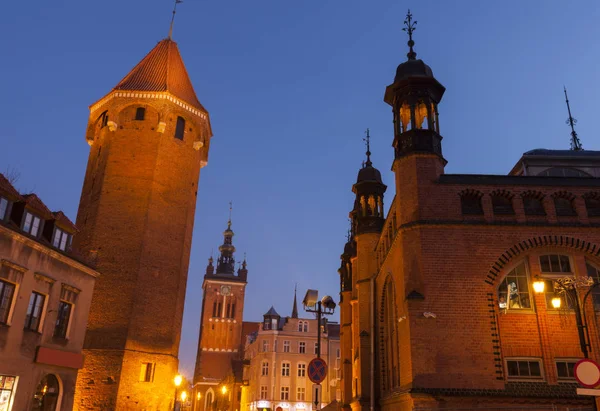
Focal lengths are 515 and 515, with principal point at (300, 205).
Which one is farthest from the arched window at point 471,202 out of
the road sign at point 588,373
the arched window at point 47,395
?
the arched window at point 47,395

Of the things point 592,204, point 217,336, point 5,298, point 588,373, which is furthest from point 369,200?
point 217,336

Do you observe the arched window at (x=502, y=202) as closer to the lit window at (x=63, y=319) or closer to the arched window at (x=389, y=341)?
the arched window at (x=389, y=341)

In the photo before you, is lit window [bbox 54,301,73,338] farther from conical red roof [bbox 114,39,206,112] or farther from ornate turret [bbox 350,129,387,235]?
conical red roof [bbox 114,39,206,112]

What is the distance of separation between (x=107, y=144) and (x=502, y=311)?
1156 inches

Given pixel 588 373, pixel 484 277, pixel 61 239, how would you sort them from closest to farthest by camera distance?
pixel 588 373
pixel 484 277
pixel 61 239

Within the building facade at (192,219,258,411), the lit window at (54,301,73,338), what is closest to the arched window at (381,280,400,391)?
→ the lit window at (54,301,73,338)

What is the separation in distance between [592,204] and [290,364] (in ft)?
183

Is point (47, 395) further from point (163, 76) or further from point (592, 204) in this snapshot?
point (163, 76)

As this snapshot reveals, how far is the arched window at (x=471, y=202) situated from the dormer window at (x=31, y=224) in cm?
1846

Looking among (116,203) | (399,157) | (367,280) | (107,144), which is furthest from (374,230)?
(107,144)

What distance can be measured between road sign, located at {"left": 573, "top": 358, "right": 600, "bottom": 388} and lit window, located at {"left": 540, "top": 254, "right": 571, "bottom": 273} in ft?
22.1

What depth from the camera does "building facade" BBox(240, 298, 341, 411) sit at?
66312 mm

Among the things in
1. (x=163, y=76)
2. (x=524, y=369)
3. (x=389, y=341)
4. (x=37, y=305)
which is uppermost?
(x=163, y=76)

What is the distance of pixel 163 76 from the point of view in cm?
3978
